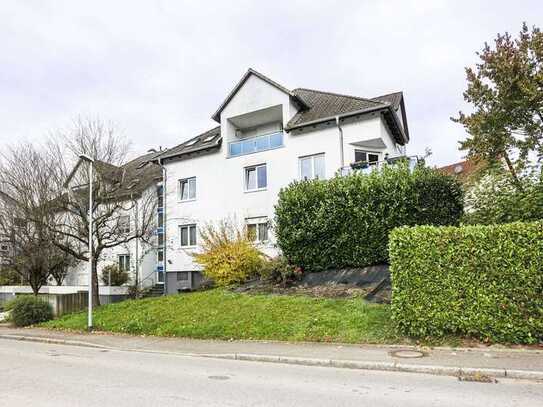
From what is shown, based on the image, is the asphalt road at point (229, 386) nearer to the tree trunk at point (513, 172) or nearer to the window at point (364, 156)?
the tree trunk at point (513, 172)

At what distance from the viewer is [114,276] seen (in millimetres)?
30656

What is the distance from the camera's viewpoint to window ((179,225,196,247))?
2903 cm

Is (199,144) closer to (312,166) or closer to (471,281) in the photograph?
(312,166)

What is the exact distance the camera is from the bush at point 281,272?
18859 millimetres

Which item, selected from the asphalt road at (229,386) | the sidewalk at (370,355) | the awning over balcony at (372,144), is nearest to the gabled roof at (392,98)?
the awning over balcony at (372,144)

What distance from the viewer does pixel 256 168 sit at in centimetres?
2702

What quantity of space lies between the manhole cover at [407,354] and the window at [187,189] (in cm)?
2040

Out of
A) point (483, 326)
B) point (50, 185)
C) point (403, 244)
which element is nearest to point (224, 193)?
point (50, 185)

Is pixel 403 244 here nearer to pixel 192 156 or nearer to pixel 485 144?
pixel 485 144

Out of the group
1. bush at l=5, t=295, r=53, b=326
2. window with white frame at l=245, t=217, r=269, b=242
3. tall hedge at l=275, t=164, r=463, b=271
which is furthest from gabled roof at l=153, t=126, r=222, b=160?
bush at l=5, t=295, r=53, b=326

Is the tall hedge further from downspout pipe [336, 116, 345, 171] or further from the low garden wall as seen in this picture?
the low garden wall

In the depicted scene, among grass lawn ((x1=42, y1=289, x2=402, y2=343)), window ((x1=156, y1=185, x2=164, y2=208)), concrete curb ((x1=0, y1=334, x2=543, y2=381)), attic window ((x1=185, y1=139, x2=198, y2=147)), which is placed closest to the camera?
concrete curb ((x1=0, y1=334, x2=543, y2=381))

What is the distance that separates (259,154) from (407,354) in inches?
698

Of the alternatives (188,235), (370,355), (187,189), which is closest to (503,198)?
(370,355)
